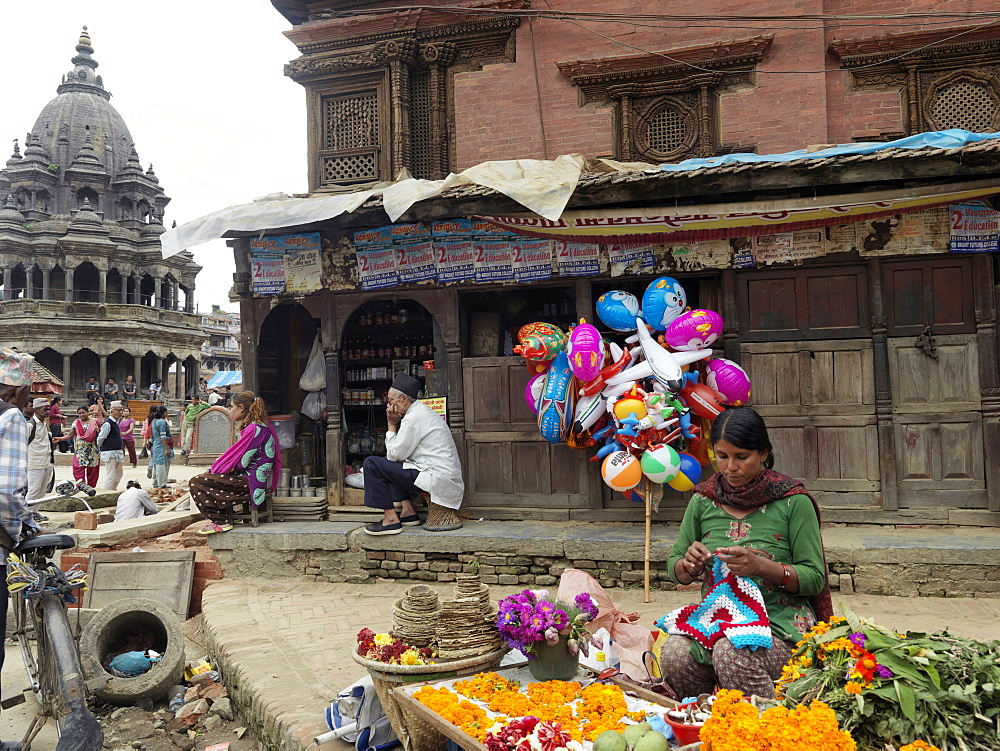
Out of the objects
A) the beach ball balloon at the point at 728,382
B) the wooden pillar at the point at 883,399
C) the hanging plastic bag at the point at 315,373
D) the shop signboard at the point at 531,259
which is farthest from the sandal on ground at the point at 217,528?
the wooden pillar at the point at 883,399

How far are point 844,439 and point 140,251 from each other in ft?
133

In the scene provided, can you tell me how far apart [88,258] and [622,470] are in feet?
130

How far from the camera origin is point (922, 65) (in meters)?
8.20

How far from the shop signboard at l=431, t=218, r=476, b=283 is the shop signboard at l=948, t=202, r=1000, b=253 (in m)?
4.47

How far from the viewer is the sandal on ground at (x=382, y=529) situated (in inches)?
282

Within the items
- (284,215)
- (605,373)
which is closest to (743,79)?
(605,373)

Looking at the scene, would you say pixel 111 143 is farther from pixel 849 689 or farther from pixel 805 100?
pixel 849 689

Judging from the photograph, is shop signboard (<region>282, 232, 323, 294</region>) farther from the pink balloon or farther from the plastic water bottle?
the plastic water bottle

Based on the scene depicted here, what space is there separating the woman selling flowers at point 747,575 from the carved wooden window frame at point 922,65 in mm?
6869

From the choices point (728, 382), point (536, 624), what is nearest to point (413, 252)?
point (728, 382)

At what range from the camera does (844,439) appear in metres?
6.82

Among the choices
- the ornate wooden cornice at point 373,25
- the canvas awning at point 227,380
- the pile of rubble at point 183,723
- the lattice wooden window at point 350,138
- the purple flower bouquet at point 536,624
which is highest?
the ornate wooden cornice at point 373,25

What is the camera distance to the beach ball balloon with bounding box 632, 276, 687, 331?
6445mm

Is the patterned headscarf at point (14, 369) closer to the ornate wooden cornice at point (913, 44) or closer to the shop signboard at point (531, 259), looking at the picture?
the shop signboard at point (531, 259)
